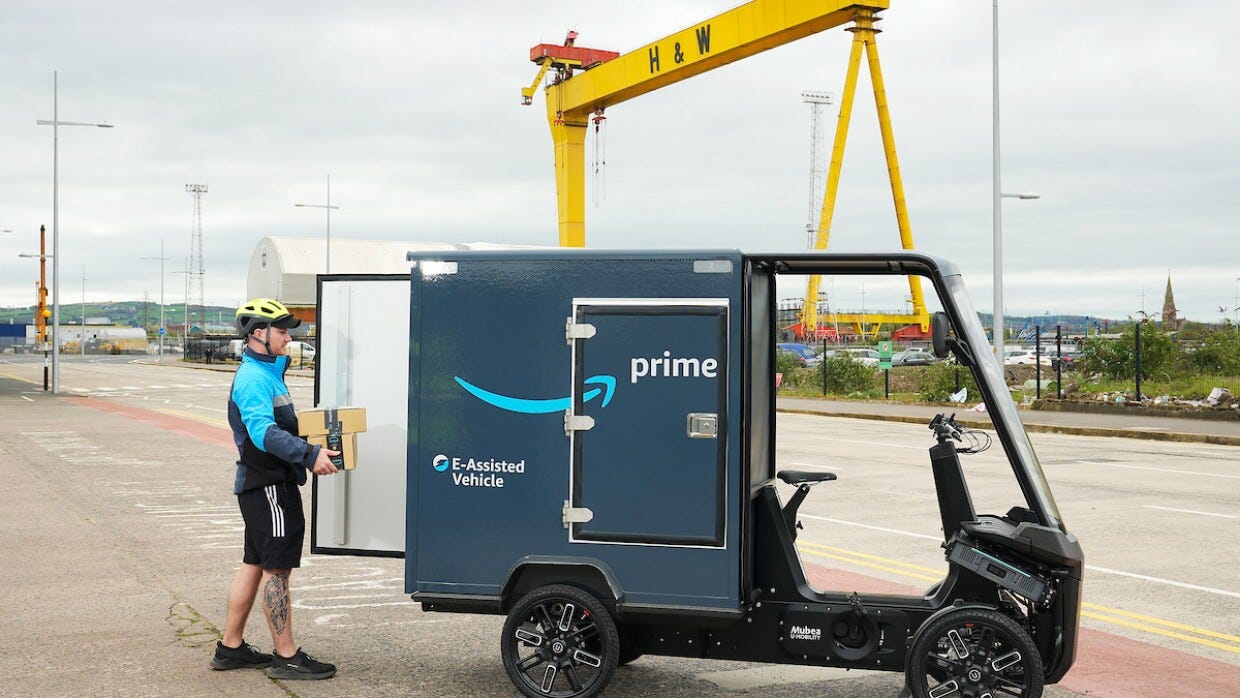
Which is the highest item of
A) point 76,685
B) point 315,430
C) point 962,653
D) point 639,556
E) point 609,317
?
point 609,317

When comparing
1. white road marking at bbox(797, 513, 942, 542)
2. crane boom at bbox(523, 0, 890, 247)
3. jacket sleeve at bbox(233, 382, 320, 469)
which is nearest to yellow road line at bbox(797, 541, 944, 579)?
white road marking at bbox(797, 513, 942, 542)

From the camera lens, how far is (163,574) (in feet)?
29.1

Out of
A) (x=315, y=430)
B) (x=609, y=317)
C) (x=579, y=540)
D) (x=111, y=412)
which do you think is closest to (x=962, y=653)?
(x=579, y=540)

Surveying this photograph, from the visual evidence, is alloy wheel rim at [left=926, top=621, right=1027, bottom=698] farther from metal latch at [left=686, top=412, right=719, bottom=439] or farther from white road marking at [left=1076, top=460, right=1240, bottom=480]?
white road marking at [left=1076, top=460, right=1240, bottom=480]

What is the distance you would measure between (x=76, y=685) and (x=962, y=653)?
4113mm

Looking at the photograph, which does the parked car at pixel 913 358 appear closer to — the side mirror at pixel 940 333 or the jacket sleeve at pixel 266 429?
the jacket sleeve at pixel 266 429

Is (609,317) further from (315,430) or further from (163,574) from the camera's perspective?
(163,574)

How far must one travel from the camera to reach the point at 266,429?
5965 millimetres

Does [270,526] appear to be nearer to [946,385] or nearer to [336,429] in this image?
[336,429]

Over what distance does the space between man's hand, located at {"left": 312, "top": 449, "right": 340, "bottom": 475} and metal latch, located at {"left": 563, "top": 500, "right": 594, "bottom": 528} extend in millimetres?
1183

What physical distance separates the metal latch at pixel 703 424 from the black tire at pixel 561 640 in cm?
89

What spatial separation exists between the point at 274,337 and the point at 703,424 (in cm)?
223

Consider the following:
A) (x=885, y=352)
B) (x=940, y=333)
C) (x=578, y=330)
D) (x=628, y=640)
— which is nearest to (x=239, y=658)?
(x=628, y=640)

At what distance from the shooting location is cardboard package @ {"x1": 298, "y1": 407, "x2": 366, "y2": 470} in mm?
5938
